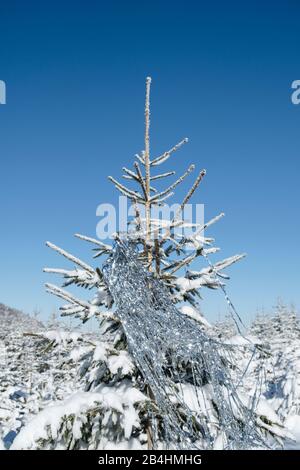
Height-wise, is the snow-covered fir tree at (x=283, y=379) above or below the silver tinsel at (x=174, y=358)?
below

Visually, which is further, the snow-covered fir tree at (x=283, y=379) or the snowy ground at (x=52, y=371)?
the snow-covered fir tree at (x=283, y=379)

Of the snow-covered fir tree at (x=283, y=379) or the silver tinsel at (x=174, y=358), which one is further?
the snow-covered fir tree at (x=283, y=379)

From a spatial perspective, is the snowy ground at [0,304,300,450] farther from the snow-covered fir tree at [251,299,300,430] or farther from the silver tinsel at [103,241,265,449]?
the silver tinsel at [103,241,265,449]

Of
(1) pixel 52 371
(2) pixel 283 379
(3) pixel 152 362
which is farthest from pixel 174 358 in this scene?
(1) pixel 52 371

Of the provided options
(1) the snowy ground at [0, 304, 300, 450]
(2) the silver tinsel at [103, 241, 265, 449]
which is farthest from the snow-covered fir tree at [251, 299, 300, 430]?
(2) the silver tinsel at [103, 241, 265, 449]

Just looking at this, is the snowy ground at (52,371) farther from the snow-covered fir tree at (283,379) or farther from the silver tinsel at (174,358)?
the silver tinsel at (174,358)

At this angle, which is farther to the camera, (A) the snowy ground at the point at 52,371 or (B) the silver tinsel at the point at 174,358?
(A) the snowy ground at the point at 52,371

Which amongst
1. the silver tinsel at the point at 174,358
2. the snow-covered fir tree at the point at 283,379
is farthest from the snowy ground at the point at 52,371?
the silver tinsel at the point at 174,358

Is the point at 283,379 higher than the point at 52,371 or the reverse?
higher

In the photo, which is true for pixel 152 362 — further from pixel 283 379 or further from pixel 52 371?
pixel 52 371

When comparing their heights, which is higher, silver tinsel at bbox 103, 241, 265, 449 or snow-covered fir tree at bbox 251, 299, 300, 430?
silver tinsel at bbox 103, 241, 265, 449

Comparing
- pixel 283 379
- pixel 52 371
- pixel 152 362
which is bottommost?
pixel 52 371
